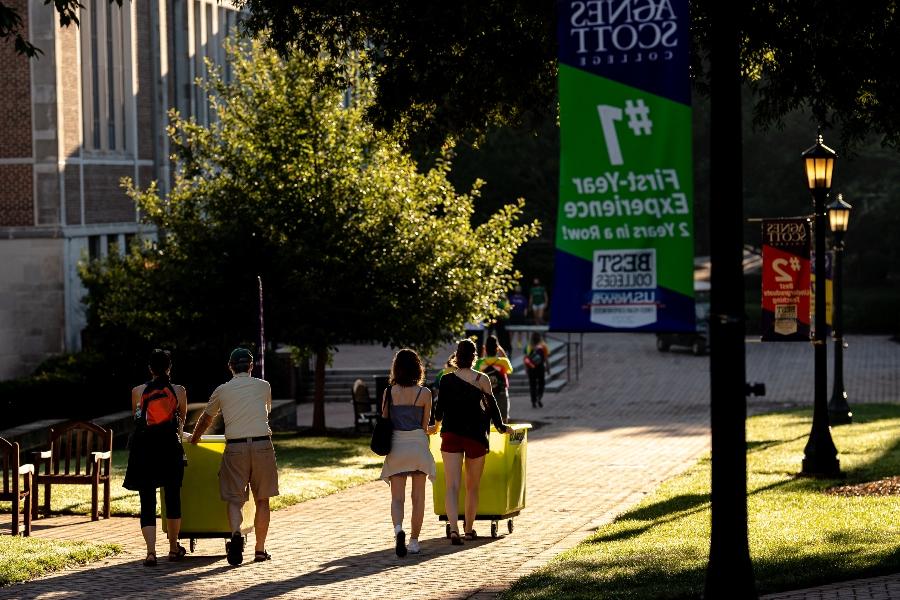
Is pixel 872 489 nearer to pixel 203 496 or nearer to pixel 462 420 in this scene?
pixel 462 420

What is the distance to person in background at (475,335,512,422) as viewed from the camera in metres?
21.0

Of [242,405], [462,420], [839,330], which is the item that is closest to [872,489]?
[462,420]

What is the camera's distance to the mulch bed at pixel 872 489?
652 inches

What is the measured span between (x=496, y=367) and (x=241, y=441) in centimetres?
969

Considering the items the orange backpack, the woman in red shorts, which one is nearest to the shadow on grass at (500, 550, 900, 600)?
the woman in red shorts

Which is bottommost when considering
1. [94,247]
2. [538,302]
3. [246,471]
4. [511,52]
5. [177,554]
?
[177,554]

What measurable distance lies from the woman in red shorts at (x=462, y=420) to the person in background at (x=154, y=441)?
221 cm

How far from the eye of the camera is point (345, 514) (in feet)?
53.9

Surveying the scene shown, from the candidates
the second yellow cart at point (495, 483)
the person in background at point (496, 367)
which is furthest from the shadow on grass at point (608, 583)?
the person in background at point (496, 367)

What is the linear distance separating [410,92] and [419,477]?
4468mm

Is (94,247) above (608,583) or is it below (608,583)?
above

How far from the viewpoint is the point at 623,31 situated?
8.16 metres

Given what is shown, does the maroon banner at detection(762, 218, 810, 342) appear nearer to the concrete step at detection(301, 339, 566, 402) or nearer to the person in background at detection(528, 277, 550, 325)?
the concrete step at detection(301, 339, 566, 402)

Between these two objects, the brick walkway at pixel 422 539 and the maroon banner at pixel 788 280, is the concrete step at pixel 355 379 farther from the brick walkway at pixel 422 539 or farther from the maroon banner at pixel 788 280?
the maroon banner at pixel 788 280
